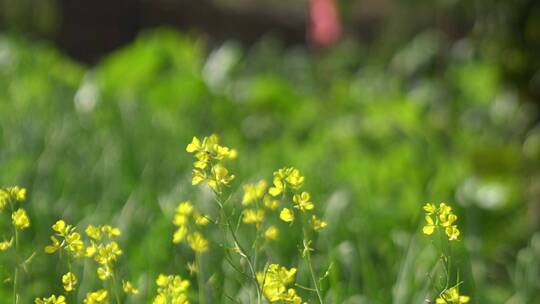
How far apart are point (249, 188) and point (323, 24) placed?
2.65m

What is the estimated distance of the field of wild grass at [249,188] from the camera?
38.0 inches

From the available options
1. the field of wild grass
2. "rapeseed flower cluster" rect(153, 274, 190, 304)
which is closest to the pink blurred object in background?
the field of wild grass

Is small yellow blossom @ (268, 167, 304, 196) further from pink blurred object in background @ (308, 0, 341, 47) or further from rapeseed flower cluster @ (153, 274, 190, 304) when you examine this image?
pink blurred object in background @ (308, 0, 341, 47)

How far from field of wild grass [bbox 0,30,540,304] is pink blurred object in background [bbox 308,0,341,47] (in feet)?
0.32

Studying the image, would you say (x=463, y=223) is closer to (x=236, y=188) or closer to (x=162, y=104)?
(x=236, y=188)

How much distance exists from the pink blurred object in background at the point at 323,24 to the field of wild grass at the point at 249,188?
0.32 ft

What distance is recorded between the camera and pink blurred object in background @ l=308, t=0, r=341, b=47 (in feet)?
11.4

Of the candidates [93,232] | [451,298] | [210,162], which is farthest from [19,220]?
[451,298]

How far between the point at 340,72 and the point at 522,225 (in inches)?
93.4

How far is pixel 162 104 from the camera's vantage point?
272cm

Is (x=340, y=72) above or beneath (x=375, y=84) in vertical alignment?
above

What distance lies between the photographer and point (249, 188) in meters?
0.94

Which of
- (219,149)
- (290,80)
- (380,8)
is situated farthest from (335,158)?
(380,8)

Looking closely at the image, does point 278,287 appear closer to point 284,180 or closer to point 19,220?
point 284,180
